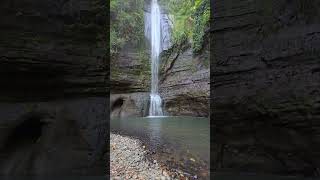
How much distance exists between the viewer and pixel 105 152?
3711 mm

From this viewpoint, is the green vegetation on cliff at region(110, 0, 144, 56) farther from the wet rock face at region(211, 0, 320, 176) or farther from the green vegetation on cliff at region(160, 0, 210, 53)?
the wet rock face at region(211, 0, 320, 176)

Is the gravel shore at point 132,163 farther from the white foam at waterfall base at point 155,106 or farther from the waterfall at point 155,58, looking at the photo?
the waterfall at point 155,58

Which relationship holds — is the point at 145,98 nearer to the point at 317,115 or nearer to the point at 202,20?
the point at 202,20

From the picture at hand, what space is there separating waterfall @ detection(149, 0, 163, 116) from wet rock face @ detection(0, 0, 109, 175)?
13.7 m

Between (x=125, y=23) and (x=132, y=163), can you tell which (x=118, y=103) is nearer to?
(x=125, y=23)

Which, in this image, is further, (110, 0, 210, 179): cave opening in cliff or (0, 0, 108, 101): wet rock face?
(110, 0, 210, 179): cave opening in cliff

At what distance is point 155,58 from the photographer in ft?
60.7

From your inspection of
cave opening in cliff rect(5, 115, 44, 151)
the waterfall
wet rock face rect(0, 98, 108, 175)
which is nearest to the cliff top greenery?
the waterfall

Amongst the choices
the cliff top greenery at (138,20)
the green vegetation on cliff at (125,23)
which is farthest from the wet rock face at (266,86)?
the green vegetation on cliff at (125,23)

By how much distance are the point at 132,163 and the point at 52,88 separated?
324cm

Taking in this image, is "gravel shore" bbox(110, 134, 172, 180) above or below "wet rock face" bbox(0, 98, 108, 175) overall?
below

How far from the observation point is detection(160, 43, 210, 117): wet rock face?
1605cm

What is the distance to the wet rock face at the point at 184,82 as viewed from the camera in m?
16.0

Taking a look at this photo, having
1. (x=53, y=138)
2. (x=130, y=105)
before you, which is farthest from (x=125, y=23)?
(x=53, y=138)
